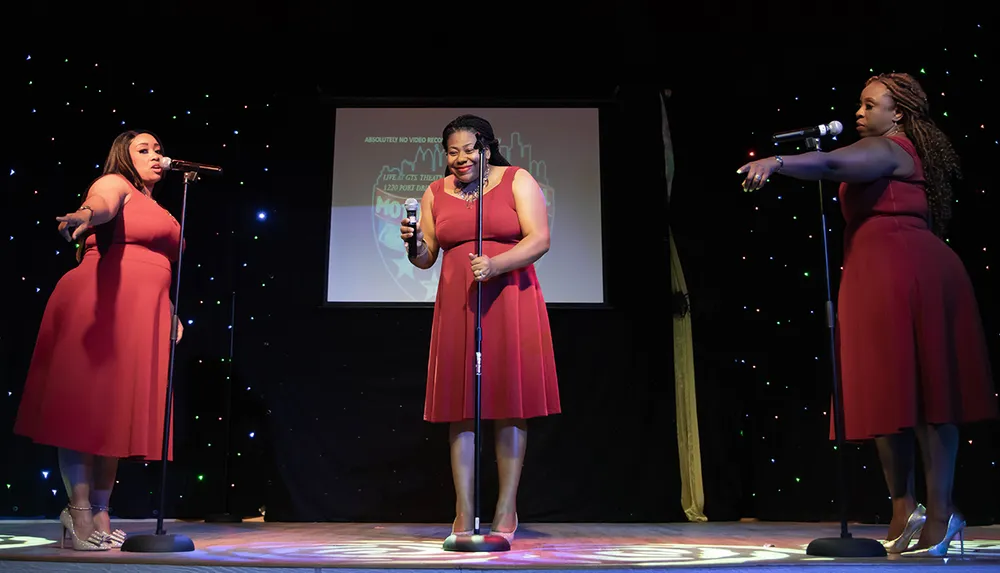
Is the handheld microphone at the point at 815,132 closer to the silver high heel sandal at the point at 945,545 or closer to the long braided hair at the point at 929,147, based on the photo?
the long braided hair at the point at 929,147

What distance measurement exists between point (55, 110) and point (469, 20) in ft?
7.50

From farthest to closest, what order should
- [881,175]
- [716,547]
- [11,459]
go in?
1. [11,459]
2. [716,547]
3. [881,175]

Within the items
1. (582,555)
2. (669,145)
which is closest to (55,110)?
(669,145)

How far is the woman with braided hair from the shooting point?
260 cm

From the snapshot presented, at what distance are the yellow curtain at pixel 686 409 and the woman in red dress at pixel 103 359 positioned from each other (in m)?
2.64

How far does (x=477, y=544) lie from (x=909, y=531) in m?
1.31

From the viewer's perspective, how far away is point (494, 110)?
16.4 ft

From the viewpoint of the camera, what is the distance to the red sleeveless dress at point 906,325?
2.62m

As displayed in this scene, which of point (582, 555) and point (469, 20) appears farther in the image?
point (469, 20)

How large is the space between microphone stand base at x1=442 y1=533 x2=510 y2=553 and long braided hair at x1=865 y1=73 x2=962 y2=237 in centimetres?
173

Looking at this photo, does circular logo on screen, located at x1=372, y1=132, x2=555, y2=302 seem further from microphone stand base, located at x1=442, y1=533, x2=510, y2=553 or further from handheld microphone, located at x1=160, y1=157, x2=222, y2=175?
microphone stand base, located at x1=442, y1=533, x2=510, y2=553

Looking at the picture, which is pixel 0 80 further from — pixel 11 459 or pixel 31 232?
pixel 11 459

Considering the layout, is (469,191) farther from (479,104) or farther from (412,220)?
(479,104)

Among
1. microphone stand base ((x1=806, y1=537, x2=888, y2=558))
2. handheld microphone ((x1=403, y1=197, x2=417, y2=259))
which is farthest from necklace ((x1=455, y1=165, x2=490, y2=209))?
microphone stand base ((x1=806, y1=537, x2=888, y2=558))
